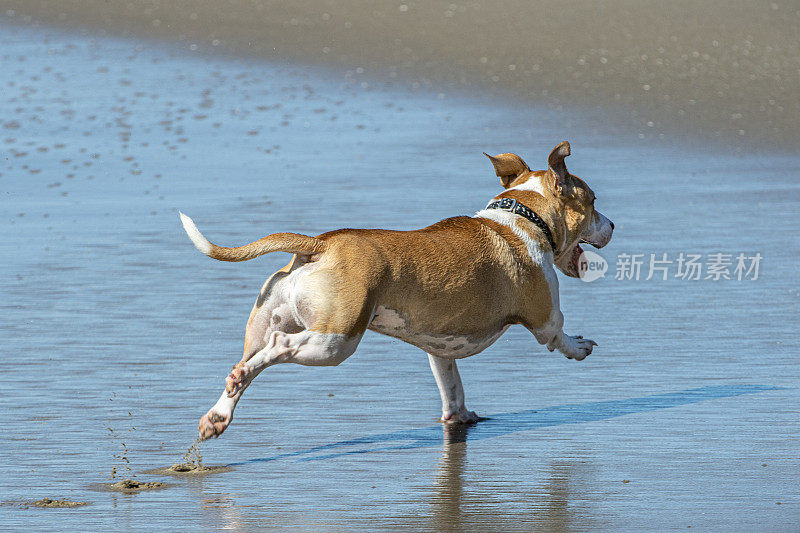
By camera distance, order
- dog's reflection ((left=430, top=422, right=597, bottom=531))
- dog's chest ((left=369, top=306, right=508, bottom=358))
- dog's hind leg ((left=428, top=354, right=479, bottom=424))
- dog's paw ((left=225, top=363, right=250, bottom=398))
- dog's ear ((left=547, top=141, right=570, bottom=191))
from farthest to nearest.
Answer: dog's ear ((left=547, top=141, right=570, bottom=191)), dog's hind leg ((left=428, top=354, right=479, bottom=424)), dog's chest ((left=369, top=306, right=508, bottom=358)), dog's paw ((left=225, top=363, right=250, bottom=398)), dog's reflection ((left=430, top=422, right=597, bottom=531))

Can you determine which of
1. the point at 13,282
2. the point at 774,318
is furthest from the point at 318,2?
the point at 774,318

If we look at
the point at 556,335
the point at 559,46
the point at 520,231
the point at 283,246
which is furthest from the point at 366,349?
the point at 559,46

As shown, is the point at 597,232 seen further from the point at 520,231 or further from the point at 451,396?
the point at 451,396

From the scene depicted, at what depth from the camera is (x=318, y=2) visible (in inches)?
867

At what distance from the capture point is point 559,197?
7504 millimetres

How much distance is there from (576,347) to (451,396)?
2.53ft

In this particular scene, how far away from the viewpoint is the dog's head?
7453 millimetres

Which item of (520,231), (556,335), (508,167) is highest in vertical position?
(508,167)

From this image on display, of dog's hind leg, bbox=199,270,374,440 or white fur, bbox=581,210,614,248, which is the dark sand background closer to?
white fur, bbox=581,210,614,248

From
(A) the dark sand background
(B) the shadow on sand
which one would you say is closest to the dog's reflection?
(B) the shadow on sand

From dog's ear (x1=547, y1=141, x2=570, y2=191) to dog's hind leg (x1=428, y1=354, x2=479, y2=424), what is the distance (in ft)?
3.55

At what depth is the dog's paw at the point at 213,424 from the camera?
20.9 feet

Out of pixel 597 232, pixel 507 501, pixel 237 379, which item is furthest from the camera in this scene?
pixel 597 232

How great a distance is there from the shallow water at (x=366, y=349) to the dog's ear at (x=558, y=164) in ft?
3.63
